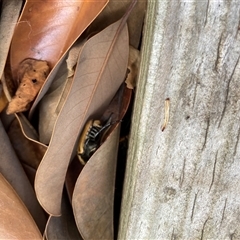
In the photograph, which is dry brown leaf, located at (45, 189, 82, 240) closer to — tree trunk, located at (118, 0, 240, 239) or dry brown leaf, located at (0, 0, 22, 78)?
tree trunk, located at (118, 0, 240, 239)

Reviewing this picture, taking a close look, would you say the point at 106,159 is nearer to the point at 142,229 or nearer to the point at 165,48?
the point at 142,229

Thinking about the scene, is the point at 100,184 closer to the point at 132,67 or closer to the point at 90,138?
the point at 90,138

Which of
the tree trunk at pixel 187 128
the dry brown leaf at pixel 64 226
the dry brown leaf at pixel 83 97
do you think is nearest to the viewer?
the tree trunk at pixel 187 128

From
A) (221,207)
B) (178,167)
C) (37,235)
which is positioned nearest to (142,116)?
(178,167)

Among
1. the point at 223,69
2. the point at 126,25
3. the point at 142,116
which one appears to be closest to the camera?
the point at 223,69

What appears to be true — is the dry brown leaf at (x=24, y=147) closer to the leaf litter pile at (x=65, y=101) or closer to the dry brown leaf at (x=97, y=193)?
the leaf litter pile at (x=65, y=101)

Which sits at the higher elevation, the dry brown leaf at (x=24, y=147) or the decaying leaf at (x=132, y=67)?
the decaying leaf at (x=132, y=67)

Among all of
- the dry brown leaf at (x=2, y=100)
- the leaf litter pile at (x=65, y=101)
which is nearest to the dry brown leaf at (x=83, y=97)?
the leaf litter pile at (x=65, y=101)
